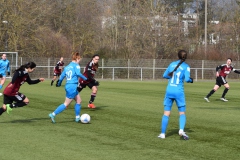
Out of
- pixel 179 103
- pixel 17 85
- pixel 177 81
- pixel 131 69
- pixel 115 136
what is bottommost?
pixel 115 136

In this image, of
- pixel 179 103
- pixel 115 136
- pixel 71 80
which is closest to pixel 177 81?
pixel 179 103

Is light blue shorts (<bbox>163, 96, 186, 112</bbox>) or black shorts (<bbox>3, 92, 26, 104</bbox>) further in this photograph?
black shorts (<bbox>3, 92, 26, 104</bbox>)

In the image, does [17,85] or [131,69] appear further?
[131,69]

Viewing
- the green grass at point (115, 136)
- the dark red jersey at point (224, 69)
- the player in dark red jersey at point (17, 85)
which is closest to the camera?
the green grass at point (115, 136)

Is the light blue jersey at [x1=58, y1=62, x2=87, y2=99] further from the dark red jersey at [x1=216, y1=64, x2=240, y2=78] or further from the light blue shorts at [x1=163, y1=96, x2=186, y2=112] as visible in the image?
the dark red jersey at [x1=216, y1=64, x2=240, y2=78]

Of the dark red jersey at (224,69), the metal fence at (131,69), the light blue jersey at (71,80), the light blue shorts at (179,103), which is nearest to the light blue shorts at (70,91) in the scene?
the light blue jersey at (71,80)

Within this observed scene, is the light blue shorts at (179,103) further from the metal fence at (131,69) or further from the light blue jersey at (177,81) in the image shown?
the metal fence at (131,69)

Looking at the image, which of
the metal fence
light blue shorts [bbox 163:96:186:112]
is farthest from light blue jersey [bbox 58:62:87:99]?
the metal fence

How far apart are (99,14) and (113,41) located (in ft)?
26.3

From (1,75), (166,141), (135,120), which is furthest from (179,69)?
(1,75)

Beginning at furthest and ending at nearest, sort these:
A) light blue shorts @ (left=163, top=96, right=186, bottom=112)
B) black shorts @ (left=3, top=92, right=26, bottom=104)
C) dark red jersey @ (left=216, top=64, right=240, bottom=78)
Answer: dark red jersey @ (left=216, top=64, right=240, bottom=78)
black shorts @ (left=3, top=92, right=26, bottom=104)
light blue shorts @ (left=163, top=96, right=186, bottom=112)

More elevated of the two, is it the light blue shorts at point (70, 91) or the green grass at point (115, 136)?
the light blue shorts at point (70, 91)

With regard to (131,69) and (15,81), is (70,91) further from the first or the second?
(131,69)

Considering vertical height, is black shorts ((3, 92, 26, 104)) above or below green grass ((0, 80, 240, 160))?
above
